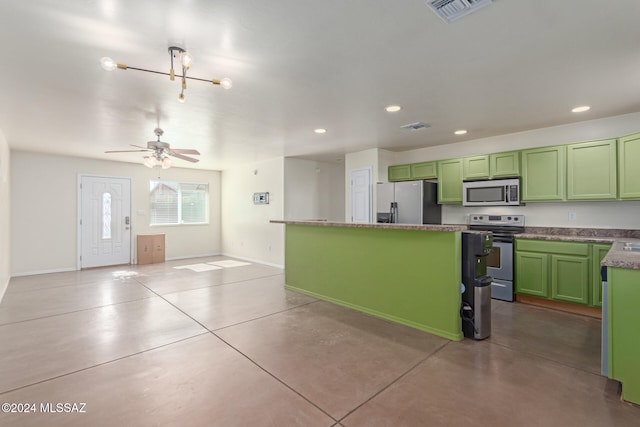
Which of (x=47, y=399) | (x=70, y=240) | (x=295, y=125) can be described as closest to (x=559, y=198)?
(x=295, y=125)

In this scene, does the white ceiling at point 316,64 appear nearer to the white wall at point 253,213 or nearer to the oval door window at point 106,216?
the white wall at point 253,213

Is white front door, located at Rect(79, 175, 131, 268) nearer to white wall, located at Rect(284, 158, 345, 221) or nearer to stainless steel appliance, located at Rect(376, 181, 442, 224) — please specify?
white wall, located at Rect(284, 158, 345, 221)

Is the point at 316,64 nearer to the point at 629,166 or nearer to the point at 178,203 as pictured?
the point at 629,166

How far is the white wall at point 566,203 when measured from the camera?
386 cm

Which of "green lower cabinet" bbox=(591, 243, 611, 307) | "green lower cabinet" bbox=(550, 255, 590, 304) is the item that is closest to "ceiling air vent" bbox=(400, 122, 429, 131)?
"green lower cabinet" bbox=(550, 255, 590, 304)

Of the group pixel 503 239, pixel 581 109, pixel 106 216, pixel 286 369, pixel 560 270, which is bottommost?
pixel 286 369

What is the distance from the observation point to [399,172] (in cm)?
596

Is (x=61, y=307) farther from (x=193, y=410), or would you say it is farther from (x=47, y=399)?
(x=193, y=410)

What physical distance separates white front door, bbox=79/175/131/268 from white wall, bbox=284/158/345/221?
13.2 ft

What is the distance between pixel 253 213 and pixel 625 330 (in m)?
6.88

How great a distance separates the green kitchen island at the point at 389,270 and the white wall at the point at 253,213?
237 centimetres

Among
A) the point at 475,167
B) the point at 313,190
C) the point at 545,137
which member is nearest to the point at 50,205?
the point at 313,190

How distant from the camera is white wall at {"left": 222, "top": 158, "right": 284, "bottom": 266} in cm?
708

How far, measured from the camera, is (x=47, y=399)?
2.09 meters
